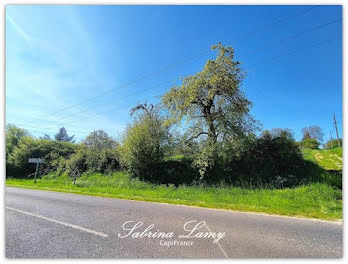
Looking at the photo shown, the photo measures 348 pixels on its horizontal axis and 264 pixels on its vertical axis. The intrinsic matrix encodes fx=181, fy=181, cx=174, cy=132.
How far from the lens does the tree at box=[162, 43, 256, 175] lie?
499 inches

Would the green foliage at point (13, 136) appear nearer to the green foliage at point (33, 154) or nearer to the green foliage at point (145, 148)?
the green foliage at point (33, 154)

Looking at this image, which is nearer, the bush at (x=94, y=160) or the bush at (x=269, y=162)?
the bush at (x=269, y=162)

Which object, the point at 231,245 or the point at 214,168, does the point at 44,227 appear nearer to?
the point at 231,245

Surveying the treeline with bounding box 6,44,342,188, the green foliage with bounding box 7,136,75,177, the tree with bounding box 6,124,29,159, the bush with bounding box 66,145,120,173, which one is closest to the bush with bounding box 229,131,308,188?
the treeline with bounding box 6,44,342,188

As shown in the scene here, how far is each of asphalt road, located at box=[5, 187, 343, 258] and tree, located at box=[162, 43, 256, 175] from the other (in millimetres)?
7569

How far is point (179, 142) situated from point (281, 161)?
23.7 feet

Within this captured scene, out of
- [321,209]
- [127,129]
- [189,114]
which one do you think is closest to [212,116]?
[189,114]

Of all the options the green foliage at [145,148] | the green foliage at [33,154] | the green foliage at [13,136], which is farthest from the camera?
the green foliage at [13,136]

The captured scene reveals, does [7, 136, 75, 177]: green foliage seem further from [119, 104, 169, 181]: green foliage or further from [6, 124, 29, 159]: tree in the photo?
[119, 104, 169, 181]: green foliage

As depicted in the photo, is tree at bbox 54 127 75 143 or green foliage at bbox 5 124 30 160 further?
tree at bbox 54 127 75 143

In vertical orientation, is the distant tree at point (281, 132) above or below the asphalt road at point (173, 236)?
above

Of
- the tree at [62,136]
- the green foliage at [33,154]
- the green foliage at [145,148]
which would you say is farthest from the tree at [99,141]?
the tree at [62,136]

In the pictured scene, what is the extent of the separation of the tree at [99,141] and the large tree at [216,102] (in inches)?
354

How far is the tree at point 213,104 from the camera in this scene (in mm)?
12664
